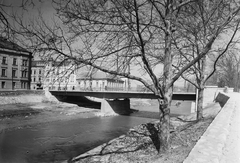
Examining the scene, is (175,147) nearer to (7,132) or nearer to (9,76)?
(7,132)

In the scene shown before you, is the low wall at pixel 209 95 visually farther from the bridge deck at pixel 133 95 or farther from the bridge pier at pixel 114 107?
the bridge pier at pixel 114 107

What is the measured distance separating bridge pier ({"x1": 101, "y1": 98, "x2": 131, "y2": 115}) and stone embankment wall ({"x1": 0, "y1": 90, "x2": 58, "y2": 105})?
46.3ft

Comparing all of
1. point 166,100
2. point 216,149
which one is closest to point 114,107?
point 166,100

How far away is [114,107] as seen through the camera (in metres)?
41.2

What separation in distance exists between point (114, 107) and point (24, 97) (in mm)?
18512

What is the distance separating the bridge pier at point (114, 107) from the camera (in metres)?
39.3

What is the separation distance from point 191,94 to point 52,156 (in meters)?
24.7

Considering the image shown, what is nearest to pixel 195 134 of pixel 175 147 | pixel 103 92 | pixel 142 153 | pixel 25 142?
pixel 175 147

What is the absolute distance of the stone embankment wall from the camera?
3738cm

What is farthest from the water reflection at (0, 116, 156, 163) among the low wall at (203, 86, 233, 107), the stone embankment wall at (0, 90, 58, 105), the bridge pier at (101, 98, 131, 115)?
the stone embankment wall at (0, 90, 58, 105)

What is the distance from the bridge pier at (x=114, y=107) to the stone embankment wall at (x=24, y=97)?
46.3 ft

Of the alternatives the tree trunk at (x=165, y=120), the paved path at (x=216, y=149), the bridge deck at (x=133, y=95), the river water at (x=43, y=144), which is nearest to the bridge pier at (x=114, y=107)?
the bridge deck at (x=133, y=95)

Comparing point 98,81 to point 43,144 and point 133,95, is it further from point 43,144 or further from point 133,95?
point 43,144

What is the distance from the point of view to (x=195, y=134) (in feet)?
28.3
